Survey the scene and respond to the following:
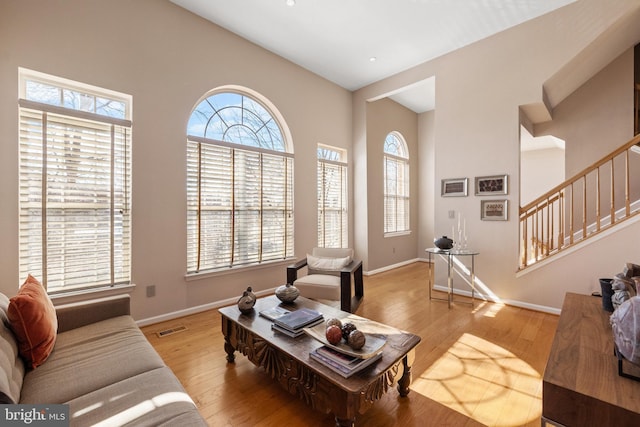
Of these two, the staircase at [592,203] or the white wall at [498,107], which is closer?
the white wall at [498,107]

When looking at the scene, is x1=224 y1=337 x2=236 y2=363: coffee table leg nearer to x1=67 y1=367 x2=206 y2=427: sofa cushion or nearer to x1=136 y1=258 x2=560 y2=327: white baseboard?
x1=67 y1=367 x2=206 y2=427: sofa cushion

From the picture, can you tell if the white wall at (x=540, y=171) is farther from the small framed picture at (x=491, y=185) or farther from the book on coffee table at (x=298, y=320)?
the book on coffee table at (x=298, y=320)

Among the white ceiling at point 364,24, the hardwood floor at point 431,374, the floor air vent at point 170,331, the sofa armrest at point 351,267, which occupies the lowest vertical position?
the hardwood floor at point 431,374

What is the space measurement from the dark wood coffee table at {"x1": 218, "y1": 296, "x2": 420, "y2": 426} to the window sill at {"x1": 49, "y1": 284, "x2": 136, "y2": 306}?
1.34 metres

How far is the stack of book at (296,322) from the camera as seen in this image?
1.81m

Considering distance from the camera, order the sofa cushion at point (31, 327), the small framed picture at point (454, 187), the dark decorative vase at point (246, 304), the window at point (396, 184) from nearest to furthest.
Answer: the sofa cushion at point (31, 327), the dark decorative vase at point (246, 304), the small framed picture at point (454, 187), the window at point (396, 184)

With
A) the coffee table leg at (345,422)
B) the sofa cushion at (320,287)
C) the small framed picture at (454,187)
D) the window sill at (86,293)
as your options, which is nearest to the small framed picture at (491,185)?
the small framed picture at (454,187)

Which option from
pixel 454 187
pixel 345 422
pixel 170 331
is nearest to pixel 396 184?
pixel 454 187

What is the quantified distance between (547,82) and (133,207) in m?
5.10

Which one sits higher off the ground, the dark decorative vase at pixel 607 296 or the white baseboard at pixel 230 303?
the dark decorative vase at pixel 607 296

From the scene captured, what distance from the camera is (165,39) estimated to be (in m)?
3.12

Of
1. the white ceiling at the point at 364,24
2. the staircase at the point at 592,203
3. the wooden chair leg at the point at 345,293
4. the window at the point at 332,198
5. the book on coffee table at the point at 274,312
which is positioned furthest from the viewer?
the window at the point at 332,198

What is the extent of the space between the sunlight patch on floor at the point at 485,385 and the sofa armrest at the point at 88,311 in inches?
89.2

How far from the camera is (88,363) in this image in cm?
149
